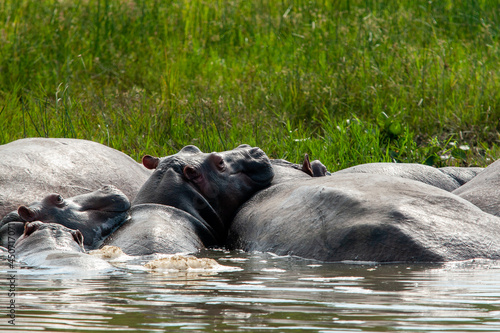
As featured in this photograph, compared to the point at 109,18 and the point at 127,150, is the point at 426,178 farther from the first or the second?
the point at 109,18

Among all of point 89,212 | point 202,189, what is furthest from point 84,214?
point 202,189

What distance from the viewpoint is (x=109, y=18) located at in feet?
37.4

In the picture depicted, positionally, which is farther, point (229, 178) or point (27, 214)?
point (229, 178)

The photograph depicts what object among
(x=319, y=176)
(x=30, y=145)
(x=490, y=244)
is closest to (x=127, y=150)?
(x=30, y=145)

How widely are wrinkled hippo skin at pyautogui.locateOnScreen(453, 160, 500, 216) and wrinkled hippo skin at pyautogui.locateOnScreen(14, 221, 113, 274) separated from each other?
2.49 metres

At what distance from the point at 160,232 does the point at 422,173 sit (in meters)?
2.63

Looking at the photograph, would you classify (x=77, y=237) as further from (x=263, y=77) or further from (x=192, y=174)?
(x=263, y=77)

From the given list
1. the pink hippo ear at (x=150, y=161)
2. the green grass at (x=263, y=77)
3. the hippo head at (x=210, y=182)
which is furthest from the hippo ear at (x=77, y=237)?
the green grass at (x=263, y=77)

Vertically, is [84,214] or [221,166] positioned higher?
[221,166]

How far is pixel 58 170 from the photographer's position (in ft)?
18.8

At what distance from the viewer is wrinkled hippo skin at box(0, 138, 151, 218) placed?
17.9 feet

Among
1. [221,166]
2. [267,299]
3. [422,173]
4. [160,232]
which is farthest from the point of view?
[422,173]

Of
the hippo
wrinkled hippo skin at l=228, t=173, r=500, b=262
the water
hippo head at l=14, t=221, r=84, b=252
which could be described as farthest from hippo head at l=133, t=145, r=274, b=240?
the water

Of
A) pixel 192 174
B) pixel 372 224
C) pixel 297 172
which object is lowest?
pixel 297 172
